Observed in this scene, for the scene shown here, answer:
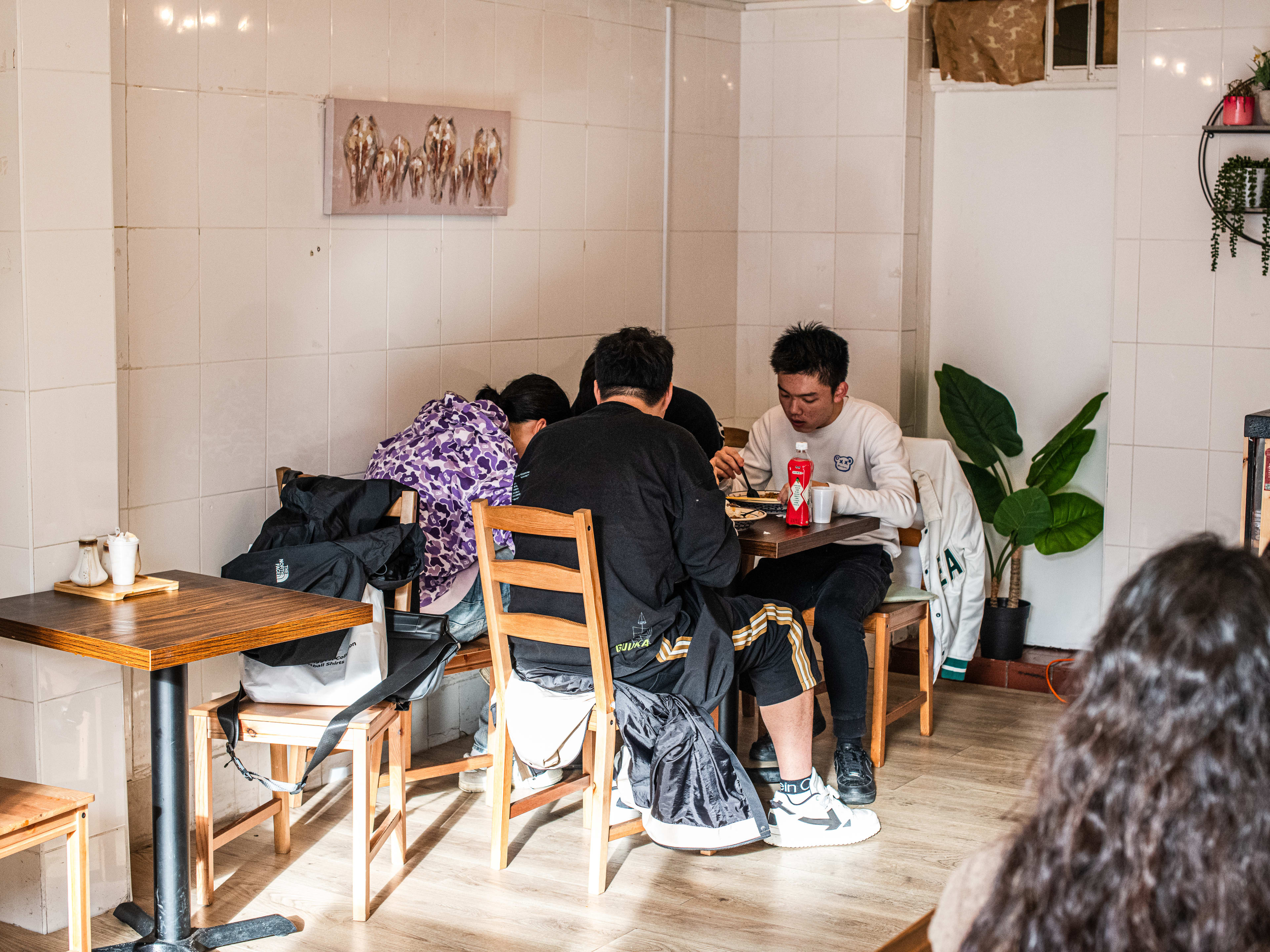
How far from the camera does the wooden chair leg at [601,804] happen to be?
10.2ft

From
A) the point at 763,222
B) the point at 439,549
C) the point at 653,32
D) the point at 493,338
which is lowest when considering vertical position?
the point at 439,549

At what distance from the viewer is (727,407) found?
17.6 feet

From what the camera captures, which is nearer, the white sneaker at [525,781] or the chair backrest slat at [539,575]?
the chair backrest slat at [539,575]

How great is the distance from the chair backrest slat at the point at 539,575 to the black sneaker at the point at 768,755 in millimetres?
1111

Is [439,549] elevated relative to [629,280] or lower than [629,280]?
lower

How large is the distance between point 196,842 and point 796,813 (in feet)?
4.69

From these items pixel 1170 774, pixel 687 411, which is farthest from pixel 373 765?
pixel 1170 774

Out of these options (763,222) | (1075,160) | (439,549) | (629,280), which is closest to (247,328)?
(439,549)

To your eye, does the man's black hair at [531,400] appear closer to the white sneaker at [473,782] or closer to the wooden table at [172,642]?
the white sneaker at [473,782]

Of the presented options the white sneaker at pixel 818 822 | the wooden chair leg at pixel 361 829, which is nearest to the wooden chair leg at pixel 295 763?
the wooden chair leg at pixel 361 829

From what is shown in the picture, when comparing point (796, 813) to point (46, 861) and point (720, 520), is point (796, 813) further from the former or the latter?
point (46, 861)

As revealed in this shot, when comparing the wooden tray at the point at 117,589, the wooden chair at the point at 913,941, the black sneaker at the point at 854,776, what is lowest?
the black sneaker at the point at 854,776

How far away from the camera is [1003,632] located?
4840 millimetres

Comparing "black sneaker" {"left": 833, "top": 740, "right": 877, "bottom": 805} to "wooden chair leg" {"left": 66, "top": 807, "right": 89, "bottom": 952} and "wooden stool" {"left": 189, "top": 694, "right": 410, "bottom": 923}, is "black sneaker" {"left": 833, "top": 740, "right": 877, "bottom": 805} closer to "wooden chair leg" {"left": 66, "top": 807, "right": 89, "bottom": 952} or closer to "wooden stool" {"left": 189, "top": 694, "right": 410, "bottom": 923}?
"wooden stool" {"left": 189, "top": 694, "right": 410, "bottom": 923}
